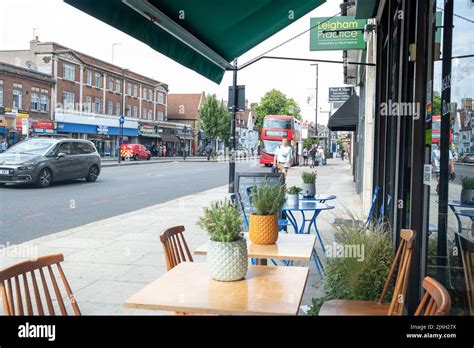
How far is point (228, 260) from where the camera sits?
8.27 ft

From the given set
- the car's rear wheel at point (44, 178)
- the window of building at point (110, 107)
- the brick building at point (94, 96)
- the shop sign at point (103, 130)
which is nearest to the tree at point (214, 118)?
the brick building at point (94, 96)

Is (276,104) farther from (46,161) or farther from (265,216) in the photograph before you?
(265,216)

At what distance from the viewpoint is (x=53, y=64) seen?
41250mm

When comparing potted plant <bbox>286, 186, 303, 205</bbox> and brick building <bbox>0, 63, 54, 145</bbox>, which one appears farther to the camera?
brick building <bbox>0, 63, 54, 145</bbox>

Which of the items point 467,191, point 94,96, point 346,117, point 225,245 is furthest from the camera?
point 94,96

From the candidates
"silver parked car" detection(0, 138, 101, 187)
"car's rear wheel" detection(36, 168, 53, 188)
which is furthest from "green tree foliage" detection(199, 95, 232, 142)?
"car's rear wheel" detection(36, 168, 53, 188)

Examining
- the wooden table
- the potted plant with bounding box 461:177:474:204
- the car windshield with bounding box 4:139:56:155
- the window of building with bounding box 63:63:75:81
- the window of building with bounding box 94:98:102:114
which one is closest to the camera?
the wooden table

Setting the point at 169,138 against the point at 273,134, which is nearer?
the point at 273,134

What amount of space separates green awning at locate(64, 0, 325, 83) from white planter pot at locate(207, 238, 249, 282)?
1711mm

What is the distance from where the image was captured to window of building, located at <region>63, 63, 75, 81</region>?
42.9 meters

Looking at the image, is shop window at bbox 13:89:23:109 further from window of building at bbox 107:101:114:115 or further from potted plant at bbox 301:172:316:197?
potted plant at bbox 301:172:316:197

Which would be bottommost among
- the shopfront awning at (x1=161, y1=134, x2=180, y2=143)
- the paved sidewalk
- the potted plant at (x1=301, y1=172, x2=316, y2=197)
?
the paved sidewalk

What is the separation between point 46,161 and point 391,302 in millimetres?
14917

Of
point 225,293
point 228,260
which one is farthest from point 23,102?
point 225,293
